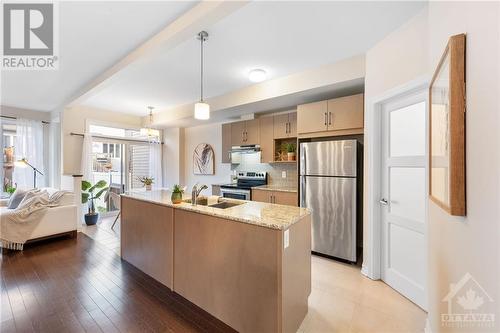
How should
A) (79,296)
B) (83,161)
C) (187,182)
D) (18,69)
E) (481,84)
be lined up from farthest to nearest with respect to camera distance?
1. (187,182)
2. (83,161)
3. (18,69)
4. (79,296)
5. (481,84)

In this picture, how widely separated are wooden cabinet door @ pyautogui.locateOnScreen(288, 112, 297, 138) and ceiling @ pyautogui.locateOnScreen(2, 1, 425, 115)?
80cm

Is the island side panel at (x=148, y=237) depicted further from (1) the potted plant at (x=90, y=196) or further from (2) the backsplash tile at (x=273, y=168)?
(1) the potted plant at (x=90, y=196)

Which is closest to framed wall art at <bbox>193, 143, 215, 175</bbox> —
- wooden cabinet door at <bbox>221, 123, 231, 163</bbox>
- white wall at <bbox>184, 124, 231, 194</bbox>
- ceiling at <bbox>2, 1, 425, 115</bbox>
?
white wall at <bbox>184, 124, 231, 194</bbox>

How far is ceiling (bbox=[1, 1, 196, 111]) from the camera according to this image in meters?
1.89

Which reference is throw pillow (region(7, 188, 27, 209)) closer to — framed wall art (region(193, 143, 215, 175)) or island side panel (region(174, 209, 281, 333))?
framed wall art (region(193, 143, 215, 175))

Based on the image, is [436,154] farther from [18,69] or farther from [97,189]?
[97,189]

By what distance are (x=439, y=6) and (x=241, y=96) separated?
2.80 metres

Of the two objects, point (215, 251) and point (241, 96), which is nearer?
point (215, 251)

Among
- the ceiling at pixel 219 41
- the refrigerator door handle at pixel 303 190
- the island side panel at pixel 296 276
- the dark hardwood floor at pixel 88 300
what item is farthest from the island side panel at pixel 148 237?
the refrigerator door handle at pixel 303 190

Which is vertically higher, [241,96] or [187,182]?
[241,96]

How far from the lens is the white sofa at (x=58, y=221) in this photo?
3.70 metres

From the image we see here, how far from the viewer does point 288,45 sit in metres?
2.49

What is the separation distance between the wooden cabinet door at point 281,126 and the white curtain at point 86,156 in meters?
4.05

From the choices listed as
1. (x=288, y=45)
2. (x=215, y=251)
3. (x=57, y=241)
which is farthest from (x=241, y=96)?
(x=57, y=241)
